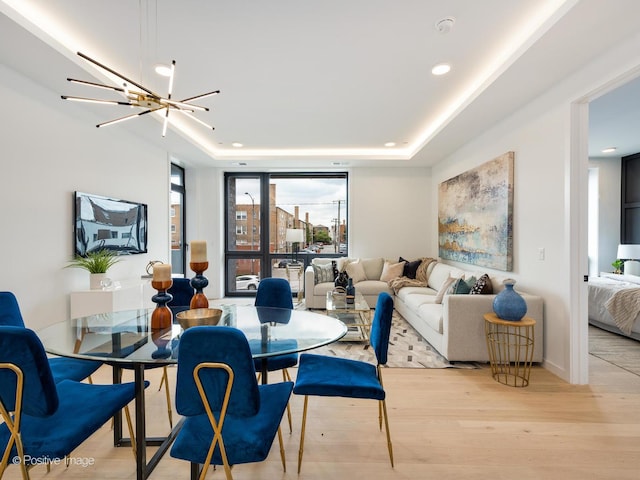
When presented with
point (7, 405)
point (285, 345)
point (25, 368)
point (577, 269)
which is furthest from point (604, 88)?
point (7, 405)

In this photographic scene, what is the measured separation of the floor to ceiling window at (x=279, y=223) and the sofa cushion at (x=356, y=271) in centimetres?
80

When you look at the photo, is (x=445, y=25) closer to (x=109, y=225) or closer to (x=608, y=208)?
(x=109, y=225)

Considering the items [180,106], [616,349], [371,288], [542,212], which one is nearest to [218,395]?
[180,106]

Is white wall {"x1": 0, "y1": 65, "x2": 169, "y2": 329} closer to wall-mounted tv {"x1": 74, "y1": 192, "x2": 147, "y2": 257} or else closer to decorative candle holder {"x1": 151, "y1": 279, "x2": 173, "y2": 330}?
wall-mounted tv {"x1": 74, "y1": 192, "x2": 147, "y2": 257}

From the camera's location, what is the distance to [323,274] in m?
5.29

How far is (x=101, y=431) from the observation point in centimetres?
203

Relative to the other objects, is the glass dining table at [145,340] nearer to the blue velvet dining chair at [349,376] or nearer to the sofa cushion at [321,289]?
the blue velvet dining chair at [349,376]

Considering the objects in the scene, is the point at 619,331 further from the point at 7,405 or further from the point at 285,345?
the point at 7,405

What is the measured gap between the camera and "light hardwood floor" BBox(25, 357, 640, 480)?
1675 millimetres

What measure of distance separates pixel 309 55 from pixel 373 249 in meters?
4.00

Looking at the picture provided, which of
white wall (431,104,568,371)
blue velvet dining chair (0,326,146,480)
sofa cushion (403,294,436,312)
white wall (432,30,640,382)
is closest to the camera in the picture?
blue velvet dining chair (0,326,146,480)

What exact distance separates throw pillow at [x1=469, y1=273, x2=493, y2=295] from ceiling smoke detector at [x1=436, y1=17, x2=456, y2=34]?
7.40 ft

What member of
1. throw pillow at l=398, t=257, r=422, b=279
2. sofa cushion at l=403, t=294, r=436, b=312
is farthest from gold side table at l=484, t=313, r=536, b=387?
throw pillow at l=398, t=257, r=422, b=279

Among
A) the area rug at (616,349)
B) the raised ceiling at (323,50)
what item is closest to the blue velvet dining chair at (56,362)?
the raised ceiling at (323,50)
